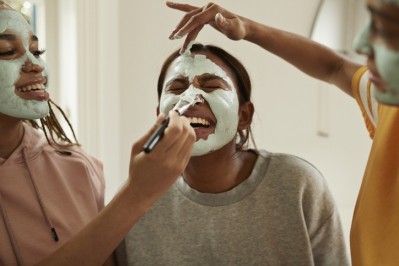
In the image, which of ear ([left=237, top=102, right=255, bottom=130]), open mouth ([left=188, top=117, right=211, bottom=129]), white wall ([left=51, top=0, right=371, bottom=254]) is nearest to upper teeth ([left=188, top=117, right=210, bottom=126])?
open mouth ([left=188, top=117, right=211, bottom=129])

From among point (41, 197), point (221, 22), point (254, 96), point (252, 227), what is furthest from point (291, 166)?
point (254, 96)

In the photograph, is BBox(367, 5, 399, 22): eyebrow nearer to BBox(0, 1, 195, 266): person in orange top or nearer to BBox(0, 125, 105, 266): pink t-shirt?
BBox(0, 1, 195, 266): person in orange top

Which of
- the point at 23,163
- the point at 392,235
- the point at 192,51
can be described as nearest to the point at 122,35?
the point at 192,51

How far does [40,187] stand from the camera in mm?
863

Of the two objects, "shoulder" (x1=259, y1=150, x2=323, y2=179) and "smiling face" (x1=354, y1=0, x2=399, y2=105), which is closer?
"smiling face" (x1=354, y1=0, x2=399, y2=105)

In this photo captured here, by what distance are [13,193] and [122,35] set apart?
760 millimetres

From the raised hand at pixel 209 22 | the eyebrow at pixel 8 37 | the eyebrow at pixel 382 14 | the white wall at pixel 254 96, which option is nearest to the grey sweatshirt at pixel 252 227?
the raised hand at pixel 209 22

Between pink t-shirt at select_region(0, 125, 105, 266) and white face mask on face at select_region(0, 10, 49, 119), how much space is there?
90mm

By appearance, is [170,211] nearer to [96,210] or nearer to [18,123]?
[96,210]

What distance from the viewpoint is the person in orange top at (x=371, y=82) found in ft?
1.19

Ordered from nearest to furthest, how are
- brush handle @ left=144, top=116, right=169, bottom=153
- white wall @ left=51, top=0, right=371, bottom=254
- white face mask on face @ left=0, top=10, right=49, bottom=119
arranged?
brush handle @ left=144, top=116, right=169, bottom=153, white face mask on face @ left=0, top=10, right=49, bottom=119, white wall @ left=51, top=0, right=371, bottom=254

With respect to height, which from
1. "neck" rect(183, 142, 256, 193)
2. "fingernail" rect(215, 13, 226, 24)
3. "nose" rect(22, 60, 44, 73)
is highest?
"fingernail" rect(215, 13, 226, 24)

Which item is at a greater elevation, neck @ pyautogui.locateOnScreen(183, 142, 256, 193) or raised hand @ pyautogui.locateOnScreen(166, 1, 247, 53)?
raised hand @ pyautogui.locateOnScreen(166, 1, 247, 53)

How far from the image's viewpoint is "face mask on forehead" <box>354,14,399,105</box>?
355 millimetres
